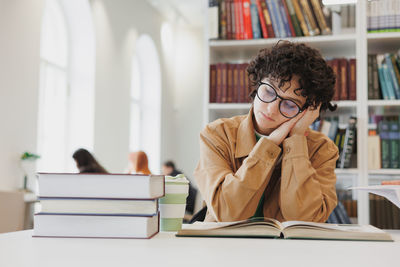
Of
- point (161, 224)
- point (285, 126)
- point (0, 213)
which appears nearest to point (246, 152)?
point (285, 126)

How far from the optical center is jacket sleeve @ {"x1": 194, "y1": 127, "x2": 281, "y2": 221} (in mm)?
1464

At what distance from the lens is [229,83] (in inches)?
114

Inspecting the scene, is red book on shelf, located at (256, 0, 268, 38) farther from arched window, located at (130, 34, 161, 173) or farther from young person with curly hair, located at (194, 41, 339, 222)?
arched window, located at (130, 34, 161, 173)

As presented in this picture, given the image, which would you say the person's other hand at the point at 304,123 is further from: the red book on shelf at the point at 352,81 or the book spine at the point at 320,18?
the book spine at the point at 320,18

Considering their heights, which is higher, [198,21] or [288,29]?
[198,21]

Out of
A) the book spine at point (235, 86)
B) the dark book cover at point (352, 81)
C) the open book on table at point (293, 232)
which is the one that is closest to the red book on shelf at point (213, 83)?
the book spine at point (235, 86)

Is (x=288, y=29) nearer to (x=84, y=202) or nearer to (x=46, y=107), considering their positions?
(x=84, y=202)

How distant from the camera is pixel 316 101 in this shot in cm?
166

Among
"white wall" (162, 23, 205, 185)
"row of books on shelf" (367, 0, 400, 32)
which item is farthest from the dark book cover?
"white wall" (162, 23, 205, 185)

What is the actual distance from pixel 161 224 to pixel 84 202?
23 centimetres

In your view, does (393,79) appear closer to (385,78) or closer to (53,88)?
(385,78)

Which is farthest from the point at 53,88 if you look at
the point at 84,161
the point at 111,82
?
the point at 84,161

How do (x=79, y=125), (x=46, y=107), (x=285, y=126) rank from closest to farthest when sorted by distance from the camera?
1. (x=285, y=126)
2. (x=46, y=107)
3. (x=79, y=125)

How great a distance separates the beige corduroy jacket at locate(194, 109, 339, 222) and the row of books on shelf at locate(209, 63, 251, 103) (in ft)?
3.83
